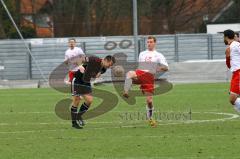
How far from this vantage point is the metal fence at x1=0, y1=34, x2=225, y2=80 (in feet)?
160

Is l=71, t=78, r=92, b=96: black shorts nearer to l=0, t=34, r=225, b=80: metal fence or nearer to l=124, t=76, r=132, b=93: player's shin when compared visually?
l=124, t=76, r=132, b=93: player's shin

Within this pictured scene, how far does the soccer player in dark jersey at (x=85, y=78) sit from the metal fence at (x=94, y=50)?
2994cm

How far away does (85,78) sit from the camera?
1812 centimetres

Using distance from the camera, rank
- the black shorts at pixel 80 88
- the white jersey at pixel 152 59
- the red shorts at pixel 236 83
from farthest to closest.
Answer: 1. the white jersey at pixel 152 59
2. the black shorts at pixel 80 88
3. the red shorts at pixel 236 83

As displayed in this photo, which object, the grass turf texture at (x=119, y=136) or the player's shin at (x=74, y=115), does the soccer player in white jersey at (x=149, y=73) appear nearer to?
the grass turf texture at (x=119, y=136)

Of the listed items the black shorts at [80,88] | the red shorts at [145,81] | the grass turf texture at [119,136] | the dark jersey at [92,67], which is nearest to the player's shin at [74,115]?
the grass turf texture at [119,136]

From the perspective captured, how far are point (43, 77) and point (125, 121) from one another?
82.6 feet

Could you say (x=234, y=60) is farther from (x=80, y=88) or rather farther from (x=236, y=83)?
(x=80, y=88)

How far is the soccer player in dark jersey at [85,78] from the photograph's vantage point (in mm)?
17859

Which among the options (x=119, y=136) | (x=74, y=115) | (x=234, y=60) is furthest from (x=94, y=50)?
(x=119, y=136)

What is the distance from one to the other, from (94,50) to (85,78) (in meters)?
31.4

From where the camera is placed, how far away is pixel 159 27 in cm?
6625

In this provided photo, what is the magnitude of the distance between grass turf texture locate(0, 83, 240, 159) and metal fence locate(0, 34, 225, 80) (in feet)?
76.8

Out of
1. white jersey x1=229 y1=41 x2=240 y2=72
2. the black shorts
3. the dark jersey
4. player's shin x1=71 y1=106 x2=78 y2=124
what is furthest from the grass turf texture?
white jersey x1=229 y1=41 x2=240 y2=72
